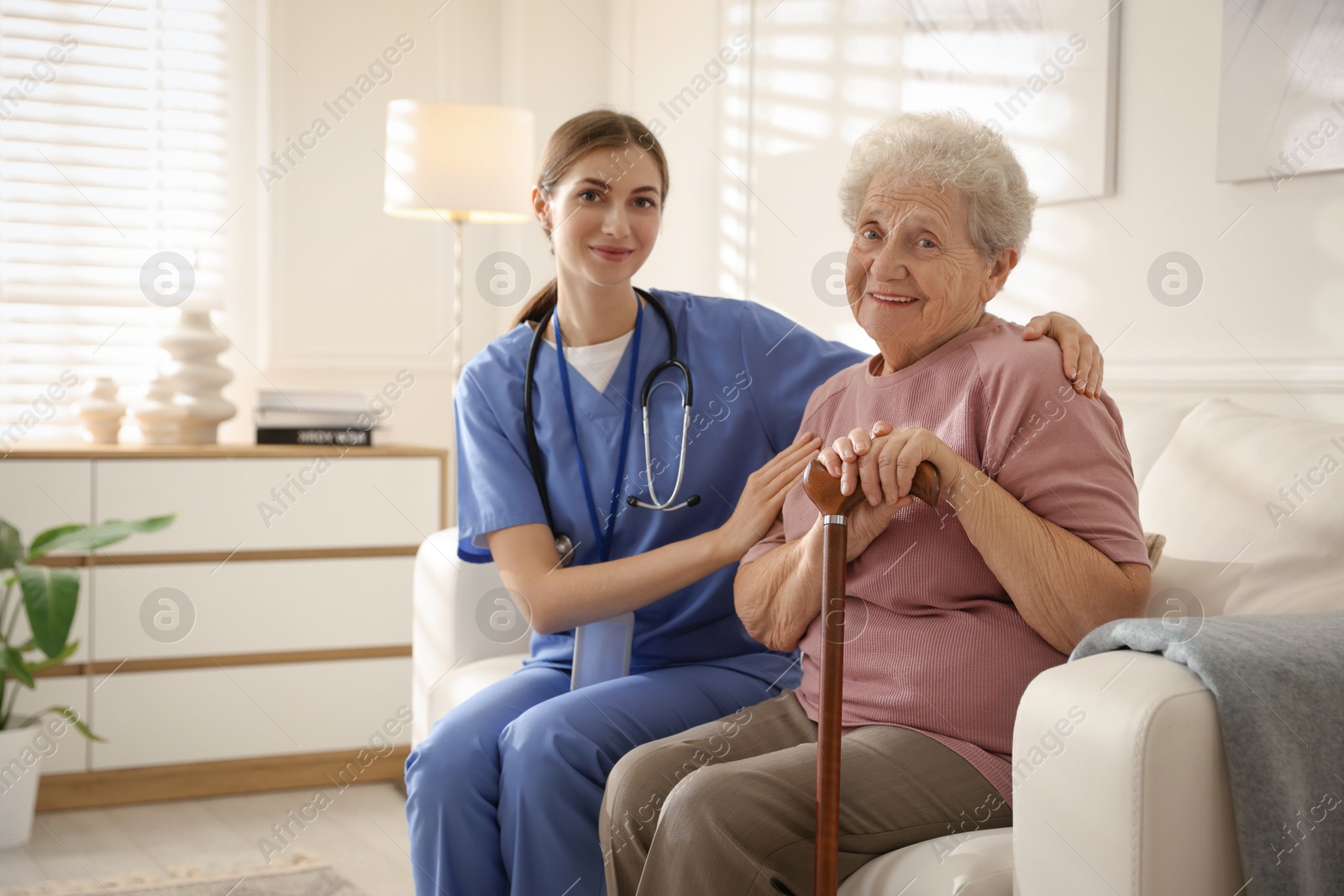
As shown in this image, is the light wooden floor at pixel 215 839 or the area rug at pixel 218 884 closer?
the area rug at pixel 218 884

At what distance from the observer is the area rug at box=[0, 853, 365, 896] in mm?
2299

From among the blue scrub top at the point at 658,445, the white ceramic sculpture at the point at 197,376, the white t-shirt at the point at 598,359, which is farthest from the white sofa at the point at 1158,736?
the white ceramic sculpture at the point at 197,376

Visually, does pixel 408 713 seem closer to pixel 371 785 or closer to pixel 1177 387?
pixel 371 785

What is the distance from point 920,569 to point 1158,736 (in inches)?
14.8

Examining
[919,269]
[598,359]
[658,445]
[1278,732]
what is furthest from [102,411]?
[1278,732]

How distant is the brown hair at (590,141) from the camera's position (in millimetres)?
1804

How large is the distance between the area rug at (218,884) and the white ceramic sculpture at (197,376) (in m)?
1.20

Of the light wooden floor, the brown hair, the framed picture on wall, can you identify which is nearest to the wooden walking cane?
the brown hair

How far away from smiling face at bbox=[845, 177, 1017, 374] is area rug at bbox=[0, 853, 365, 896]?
5.31ft

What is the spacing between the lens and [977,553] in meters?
1.31

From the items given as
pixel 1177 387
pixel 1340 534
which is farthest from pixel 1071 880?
pixel 1177 387

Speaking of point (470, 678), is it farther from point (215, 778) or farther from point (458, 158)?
point (458, 158)

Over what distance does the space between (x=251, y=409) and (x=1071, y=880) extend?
3161 millimetres

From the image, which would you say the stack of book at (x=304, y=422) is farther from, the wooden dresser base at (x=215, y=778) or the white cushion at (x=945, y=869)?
the white cushion at (x=945, y=869)
